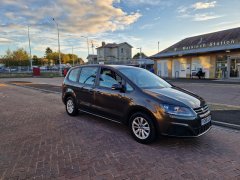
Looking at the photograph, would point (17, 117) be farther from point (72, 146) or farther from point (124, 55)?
point (124, 55)

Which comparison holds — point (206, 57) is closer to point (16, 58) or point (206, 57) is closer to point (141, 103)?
point (141, 103)

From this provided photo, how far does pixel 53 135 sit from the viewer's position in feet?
16.0

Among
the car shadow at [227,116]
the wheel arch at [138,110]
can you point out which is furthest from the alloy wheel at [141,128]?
the car shadow at [227,116]

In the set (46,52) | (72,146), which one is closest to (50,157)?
(72,146)

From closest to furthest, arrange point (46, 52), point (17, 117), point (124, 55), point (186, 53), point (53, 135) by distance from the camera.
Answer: point (53, 135)
point (17, 117)
point (186, 53)
point (124, 55)
point (46, 52)

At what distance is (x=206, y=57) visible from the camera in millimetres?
25875

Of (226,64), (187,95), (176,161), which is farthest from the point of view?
(226,64)

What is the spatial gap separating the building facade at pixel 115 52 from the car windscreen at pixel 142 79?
212ft

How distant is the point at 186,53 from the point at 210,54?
2.97m

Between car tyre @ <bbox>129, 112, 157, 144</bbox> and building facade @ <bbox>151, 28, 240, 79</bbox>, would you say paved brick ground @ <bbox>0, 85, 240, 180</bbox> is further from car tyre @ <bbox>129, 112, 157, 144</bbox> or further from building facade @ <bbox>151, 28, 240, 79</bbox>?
building facade @ <bbox>151, 28, 240, 79</bbox>

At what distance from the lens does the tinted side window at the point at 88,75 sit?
5.74m

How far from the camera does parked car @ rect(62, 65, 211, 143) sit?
3.94 metres

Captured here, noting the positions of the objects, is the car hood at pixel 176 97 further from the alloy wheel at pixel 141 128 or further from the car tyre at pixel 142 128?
the alloy wheel at pixel 141 128

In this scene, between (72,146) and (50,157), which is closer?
(50,157)
